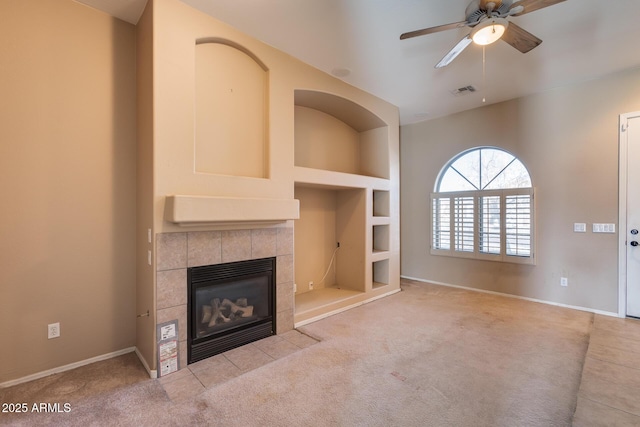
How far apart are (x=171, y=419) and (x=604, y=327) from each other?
4.32 m

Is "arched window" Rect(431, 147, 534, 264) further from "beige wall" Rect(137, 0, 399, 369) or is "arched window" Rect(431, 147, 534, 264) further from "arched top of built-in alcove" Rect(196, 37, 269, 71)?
"arched top of built-in alcove" Rect(196, 37, 269, 71)

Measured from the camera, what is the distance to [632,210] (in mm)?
3426

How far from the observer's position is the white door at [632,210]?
3.40 meters

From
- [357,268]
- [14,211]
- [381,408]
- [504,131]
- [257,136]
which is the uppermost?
[504,131]

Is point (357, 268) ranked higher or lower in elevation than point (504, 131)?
lower

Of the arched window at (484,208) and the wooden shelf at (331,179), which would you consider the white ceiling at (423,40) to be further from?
the wooden shelf at (331,179)

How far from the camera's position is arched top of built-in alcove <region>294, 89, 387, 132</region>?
372 centimetres

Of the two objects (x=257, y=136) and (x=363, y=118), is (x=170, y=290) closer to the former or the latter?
(x=257, y=136)

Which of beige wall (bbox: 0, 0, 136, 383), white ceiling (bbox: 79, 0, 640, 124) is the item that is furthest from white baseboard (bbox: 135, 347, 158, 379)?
white ceiling (bbox: 79, 0, 640, 124)

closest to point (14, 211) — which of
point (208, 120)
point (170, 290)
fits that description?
point (170, 290)

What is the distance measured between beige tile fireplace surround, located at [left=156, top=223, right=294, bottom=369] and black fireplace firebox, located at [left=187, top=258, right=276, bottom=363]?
0.06m

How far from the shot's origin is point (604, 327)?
10.4 ft

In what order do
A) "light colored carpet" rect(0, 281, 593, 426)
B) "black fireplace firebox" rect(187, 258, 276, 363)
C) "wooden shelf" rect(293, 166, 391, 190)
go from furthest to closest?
"wooden shelf" rect(293, 166, 391, 190) < "black fireplace firebox" rect(187, 258, 276, 363) < "light colored carpet" rect(0, 281, 593, 426)

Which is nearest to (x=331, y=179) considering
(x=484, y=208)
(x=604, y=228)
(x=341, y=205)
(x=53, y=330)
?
(x=341, y=205)
